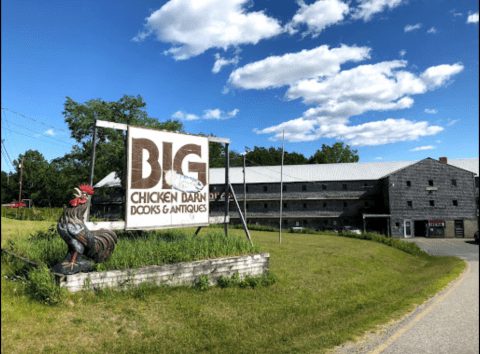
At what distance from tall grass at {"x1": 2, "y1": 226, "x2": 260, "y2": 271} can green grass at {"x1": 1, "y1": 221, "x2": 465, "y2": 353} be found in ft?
2.72

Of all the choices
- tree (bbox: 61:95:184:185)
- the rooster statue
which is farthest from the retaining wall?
tree (bbox: 61:95:184:185)

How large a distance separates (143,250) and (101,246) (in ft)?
5.47

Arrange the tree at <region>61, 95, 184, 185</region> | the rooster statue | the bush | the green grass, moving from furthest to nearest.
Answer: the tree at <region>61, 95, 184, 185</region> < the rooster statue < the bush < the green grass

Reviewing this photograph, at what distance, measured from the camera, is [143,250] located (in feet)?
34.1

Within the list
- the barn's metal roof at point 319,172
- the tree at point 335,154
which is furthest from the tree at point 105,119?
the tree at point 335,154

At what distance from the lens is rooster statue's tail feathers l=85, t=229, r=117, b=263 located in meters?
8.77

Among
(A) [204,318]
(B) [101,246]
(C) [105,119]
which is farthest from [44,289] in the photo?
(C) [105,119]

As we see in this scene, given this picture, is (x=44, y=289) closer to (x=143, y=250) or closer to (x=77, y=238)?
(x=77, y=238)

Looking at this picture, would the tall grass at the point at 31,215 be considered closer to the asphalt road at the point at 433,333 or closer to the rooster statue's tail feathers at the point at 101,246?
the rooster statue's tail feathers at the point at 101,246

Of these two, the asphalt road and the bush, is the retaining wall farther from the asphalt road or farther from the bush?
the asphalt road

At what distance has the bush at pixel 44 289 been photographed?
7.64 meters

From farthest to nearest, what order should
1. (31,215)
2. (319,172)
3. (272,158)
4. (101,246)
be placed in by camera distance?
(272,158)
(319,172)
(31,215)
(101,246)

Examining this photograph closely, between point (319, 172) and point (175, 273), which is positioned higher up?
point (319, 172)

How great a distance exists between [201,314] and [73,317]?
3.21 meters
